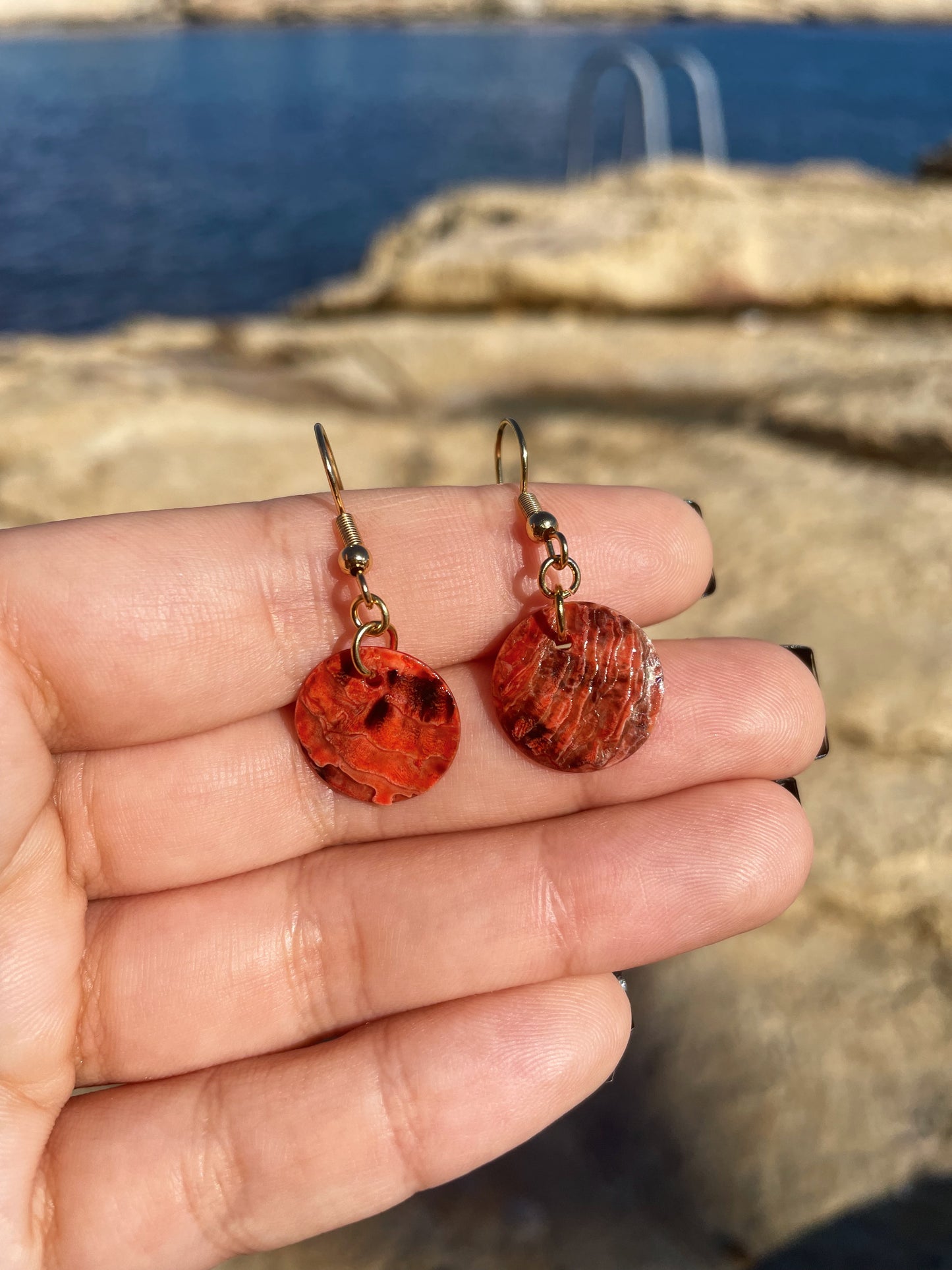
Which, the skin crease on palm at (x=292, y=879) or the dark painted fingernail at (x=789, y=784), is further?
the dark painted fingernail at (x=789, y=784)

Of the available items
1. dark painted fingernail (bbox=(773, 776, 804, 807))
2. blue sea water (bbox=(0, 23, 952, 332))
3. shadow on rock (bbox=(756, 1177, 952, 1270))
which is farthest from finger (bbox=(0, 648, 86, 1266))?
blue sea water (bbox=(0, 23, 952, 332))

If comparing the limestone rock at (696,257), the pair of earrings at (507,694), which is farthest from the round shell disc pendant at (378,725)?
the limestone rock at (696,257)

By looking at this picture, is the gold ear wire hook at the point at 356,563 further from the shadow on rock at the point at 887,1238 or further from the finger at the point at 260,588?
the shadow on rock at the point at 887,1238

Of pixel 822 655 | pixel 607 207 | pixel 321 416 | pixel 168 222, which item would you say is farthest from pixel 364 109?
pixel 822 655

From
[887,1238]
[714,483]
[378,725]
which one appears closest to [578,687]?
[378,725]

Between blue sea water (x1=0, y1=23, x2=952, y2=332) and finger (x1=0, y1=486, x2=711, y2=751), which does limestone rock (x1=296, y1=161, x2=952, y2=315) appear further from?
blue sea water (x1=0, y1=23, x2=952, y2=332)

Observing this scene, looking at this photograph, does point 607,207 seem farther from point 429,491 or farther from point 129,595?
point 129,595
